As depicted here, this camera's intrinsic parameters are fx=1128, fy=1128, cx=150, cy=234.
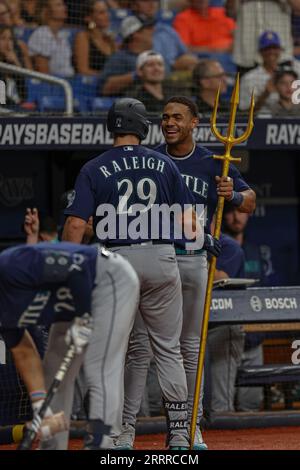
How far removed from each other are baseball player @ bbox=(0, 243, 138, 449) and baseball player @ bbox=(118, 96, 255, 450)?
115cm

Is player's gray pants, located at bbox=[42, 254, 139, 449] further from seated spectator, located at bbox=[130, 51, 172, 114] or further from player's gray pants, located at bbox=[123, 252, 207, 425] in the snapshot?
seated spectator, located at bbox=[130, 51, 172, 114]

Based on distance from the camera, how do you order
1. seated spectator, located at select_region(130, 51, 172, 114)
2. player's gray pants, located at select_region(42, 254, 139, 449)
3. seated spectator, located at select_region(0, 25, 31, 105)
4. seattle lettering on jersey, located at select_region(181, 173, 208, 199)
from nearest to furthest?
player's gray pants, located at select_region(42, 254, 139, 449) < seattle lettering on jersey, located at select_region(181, 173, 208, 199) < seated spectator, located at select_region(0, 25, 31, 105) < seated spectator, located at select_region(130, 51, 172, 114)

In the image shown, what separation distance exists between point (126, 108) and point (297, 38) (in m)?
5.65

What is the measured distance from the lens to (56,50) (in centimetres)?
1070

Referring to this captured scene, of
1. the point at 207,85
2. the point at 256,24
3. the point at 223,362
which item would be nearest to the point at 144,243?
the point at 223,362

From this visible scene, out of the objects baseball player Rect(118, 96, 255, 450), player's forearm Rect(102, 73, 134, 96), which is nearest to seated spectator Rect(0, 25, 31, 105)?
player's forearm Rect(102, 73, 134, 96)

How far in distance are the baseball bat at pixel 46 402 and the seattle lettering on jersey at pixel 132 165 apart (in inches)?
55.3

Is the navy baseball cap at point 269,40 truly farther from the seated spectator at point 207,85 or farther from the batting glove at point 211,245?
the batting glove at point 211,245

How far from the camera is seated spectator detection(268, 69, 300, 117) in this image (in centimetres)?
1027

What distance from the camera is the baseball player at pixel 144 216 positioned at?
6461 millimetres

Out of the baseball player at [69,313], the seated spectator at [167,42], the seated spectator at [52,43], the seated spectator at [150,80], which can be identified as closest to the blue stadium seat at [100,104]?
the seated spectator at [150,80]

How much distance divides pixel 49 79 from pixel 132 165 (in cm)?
328

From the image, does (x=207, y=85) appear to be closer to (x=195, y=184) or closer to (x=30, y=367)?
(x=195, y=184)

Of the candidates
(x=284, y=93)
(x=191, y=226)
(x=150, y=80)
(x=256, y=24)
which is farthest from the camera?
(x=256, y=24)
